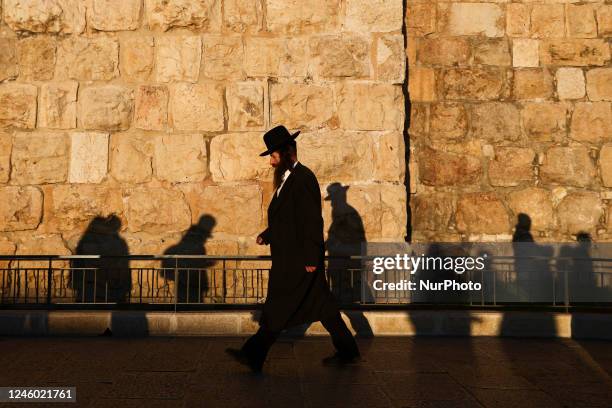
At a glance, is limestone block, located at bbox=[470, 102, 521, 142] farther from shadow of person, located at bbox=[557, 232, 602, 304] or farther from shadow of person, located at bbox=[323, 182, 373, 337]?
shadow of person, located at bbox=[323, 182, 373, 337]

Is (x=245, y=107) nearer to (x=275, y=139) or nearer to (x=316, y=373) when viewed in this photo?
(x=275, y=139)

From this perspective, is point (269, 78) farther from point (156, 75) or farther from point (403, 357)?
point (403, 357)

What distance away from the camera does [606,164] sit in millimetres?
11117

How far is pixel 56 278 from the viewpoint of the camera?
912 centimetres

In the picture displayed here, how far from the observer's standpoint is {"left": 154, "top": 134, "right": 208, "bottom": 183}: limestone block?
9.42 m

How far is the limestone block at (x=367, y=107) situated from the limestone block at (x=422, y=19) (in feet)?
7.06

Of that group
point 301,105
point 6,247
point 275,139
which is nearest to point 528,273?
point 301,105

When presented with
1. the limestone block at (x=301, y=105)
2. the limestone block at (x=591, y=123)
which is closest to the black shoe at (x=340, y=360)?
the limestone block at (x=301, y=105)

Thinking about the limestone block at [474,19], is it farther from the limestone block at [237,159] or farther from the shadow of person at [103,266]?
the shadow of person at [103,266]

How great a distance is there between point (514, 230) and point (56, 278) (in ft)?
22.4

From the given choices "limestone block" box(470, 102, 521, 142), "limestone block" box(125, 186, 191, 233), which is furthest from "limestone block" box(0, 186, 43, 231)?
"limestone block" box(470, 102, 521, 142)

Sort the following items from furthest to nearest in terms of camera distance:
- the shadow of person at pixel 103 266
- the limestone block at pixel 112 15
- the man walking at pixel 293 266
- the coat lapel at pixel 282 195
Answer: the limestone block at pixel 112 15
the shadow of person at pixel 103 266
the coat lapel at pixel 282 195
the man walking at pixel 293 266

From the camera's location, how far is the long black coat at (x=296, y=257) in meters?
6.25

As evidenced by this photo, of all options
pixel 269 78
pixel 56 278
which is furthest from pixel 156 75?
pixel 56 278
